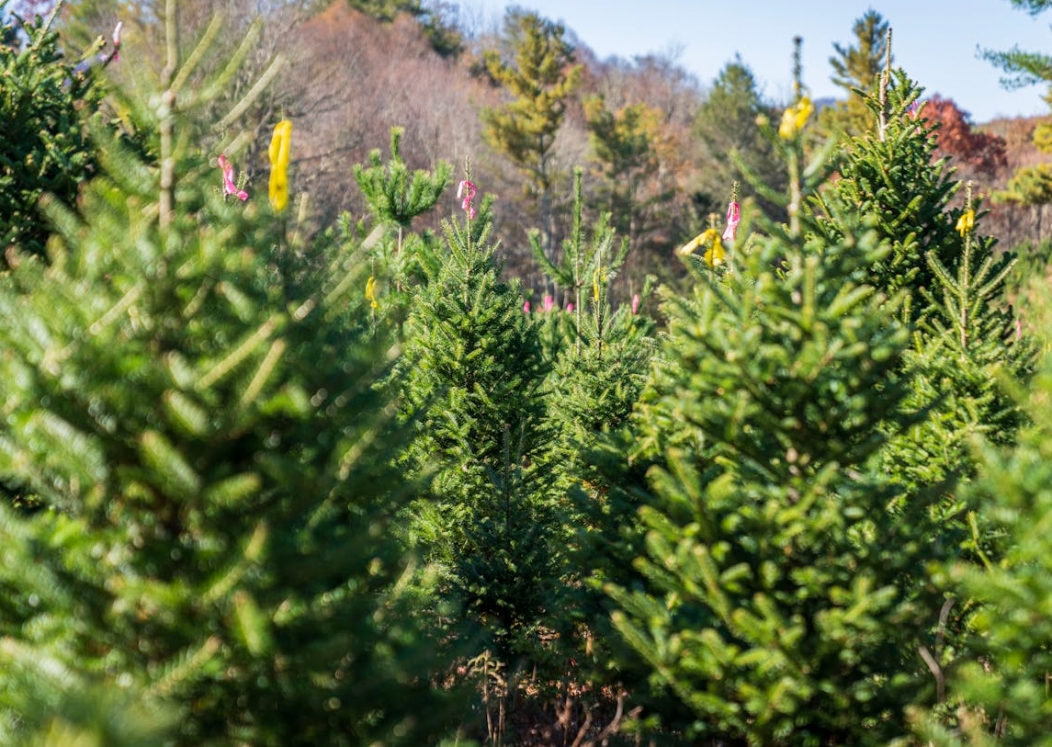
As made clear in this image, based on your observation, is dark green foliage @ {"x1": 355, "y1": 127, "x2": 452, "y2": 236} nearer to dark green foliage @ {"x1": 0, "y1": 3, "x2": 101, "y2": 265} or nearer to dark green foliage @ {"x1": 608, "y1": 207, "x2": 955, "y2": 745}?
dark green foliage @ {"x1": 0, "y1": 3, "x2": 101, "y2": 265}

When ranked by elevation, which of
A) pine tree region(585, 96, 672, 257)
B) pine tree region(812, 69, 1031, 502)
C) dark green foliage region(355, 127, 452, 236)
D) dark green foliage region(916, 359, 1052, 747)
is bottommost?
dark green foliage region(916, 359, 1052, 747)

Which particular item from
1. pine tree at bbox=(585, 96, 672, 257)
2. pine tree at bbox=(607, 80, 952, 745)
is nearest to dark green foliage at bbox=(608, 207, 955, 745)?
pine tree at bbox=(607, 80, 952, 745)

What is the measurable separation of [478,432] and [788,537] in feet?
13.2

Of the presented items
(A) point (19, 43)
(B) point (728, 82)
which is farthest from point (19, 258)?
(B) point (728, 82)

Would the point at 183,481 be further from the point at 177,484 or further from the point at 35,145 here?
the point at 35,145

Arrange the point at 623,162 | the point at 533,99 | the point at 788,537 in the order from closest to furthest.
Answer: the point at 788,537 → the point at 533,99 → the point at 623,162

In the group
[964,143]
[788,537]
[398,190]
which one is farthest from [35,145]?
[964,143]

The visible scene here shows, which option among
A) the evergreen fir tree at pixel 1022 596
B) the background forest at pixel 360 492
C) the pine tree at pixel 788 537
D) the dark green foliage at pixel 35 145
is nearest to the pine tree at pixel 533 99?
the background forest at pixel 360 492

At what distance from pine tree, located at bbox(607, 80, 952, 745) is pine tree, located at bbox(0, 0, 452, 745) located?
3.47 feet

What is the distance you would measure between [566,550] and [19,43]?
4.74 meters

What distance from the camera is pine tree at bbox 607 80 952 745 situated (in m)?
2.80

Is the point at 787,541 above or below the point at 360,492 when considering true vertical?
below

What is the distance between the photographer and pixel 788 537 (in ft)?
9.48

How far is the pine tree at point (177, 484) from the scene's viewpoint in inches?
86.0
